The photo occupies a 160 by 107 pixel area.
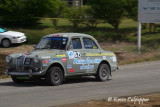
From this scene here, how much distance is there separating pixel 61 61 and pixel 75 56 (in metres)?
0.70

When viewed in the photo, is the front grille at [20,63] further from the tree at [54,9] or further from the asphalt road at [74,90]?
the tree at [54,9]

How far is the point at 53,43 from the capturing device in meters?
13.3

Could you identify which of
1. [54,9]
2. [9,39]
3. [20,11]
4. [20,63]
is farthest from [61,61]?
[54,9]

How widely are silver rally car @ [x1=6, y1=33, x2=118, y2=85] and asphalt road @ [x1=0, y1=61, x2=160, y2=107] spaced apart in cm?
38

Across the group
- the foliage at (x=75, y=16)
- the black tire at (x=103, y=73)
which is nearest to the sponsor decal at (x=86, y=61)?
the black tire at (x=103, y=73)

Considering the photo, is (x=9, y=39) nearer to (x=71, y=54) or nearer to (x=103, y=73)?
(x=103, y=73)

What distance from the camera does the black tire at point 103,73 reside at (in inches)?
552

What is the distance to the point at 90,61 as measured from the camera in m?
13.7

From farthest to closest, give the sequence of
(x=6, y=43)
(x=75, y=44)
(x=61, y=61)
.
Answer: (x=6, y=43)
(x=75, y=44)
(x=61, y=61)

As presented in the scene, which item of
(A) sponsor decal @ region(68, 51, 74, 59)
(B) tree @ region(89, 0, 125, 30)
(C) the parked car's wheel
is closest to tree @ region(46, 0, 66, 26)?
(B) tree @ region(89, 0, 125, 30)

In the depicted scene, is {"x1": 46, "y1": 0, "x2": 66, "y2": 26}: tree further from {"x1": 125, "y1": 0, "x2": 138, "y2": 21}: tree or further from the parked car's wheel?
the parked car's wheel

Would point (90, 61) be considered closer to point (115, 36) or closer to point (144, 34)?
point (115, 36)

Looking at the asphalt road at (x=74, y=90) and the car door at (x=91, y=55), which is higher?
the car door at (x=91, y=55)

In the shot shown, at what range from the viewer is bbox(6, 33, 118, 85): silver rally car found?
12219mm
